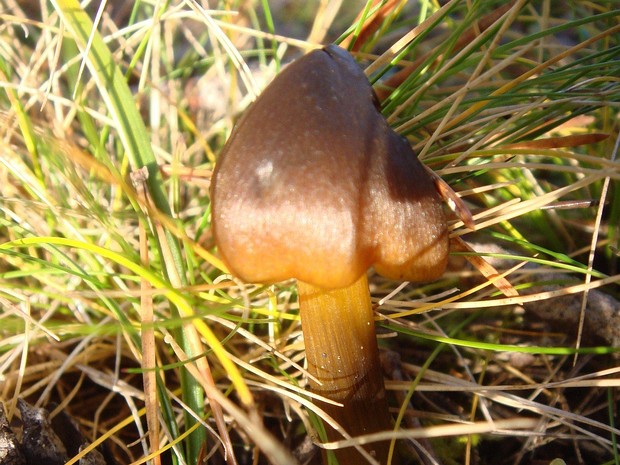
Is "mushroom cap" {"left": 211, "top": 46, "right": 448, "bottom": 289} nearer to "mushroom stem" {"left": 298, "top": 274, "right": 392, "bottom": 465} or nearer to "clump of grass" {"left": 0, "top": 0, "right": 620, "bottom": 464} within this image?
"mushroom stem" {"left": 298, "top": 274, "right": 392, "bottom": 465}

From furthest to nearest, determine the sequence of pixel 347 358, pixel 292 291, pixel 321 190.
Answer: pixel 292 291 → pixel 347 358 → pixel 321 190

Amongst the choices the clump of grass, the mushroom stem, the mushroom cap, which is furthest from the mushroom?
the clump of grass

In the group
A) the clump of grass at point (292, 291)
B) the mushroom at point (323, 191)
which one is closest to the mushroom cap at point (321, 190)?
the mushroom at point (323, 191)

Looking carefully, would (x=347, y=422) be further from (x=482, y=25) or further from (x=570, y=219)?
(x=482, y=25)

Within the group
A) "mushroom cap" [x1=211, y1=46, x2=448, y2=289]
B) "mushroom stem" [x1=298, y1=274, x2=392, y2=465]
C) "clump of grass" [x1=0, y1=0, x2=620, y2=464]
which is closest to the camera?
"mushroom cap" [x1=211, y1=46, x2=448, y2=289]

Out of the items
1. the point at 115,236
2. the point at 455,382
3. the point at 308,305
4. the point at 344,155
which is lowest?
the point at 455,382

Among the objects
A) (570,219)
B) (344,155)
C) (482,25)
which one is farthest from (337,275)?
(570,219)

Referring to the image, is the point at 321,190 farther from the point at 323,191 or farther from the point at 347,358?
the point at 347,358

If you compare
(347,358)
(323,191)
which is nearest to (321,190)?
(323,191)
